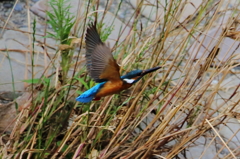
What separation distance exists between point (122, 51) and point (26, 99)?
18.4 inches

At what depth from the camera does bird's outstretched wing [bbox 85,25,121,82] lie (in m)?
1.22

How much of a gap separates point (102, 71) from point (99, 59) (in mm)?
50

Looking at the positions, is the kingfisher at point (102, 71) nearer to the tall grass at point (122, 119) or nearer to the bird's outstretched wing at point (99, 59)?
the bird's outstretched wing at point (99, 59)

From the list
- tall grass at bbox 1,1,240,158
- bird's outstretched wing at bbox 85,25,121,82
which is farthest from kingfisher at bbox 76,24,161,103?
tall grass at bbox 1,1,240,158

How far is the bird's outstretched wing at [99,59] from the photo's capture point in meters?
1.22

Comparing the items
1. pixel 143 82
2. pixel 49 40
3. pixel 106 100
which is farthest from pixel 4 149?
pixel 49 40

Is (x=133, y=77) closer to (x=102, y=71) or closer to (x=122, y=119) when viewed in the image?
(x=102, y=71)

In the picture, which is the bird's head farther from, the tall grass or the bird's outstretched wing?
the tall grass

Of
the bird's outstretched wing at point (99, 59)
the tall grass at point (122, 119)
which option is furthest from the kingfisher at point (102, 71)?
the tall grass at point (122, 119)

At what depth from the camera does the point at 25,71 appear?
2287 millimetres

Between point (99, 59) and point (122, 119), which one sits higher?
point (99, 59)

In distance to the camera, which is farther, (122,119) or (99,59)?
(122,119)

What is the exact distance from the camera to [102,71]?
1.30 m

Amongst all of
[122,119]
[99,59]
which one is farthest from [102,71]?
[122,119]
